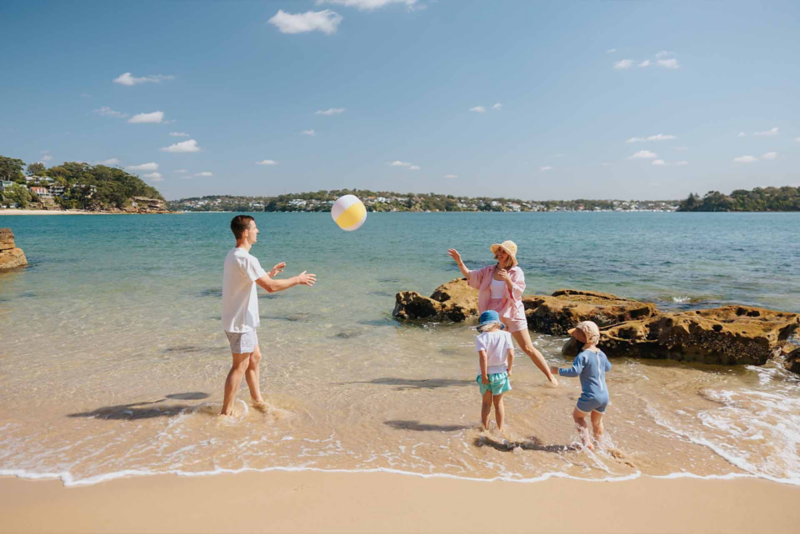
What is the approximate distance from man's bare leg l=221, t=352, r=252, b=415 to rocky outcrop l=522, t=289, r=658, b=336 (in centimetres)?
671

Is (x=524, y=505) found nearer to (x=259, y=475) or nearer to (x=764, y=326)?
(x=259, y=475)

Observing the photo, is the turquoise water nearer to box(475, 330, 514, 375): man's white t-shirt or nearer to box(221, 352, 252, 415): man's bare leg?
box(221, 352, 252, 415): man's bare leg

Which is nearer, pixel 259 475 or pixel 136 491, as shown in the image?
pixel 136 491

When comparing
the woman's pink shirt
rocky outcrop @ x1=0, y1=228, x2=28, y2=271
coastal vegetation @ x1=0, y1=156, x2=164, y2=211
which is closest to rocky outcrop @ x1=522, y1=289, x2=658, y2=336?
the woman's pink shirt

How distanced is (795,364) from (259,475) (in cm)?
821

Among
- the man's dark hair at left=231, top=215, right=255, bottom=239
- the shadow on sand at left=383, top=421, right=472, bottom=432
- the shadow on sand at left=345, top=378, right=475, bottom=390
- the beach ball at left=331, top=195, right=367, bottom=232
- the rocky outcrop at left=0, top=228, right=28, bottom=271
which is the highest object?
the beach ball at left=331, top=195, right=367, bottom=232

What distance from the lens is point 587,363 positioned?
Answer: 4250mm

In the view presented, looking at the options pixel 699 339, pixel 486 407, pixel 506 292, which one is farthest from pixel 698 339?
pixel 486 407

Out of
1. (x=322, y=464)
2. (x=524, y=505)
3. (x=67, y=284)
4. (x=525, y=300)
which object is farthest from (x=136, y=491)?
(x=67, y=284)

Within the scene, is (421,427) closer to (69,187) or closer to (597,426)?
(597,426)

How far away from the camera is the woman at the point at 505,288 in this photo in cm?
595

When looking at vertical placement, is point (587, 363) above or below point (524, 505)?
above

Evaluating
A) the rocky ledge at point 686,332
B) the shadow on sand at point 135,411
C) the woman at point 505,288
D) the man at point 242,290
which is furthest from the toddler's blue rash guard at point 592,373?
the shadow on sand at point 135,411

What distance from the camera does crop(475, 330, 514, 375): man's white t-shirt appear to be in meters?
4.44
